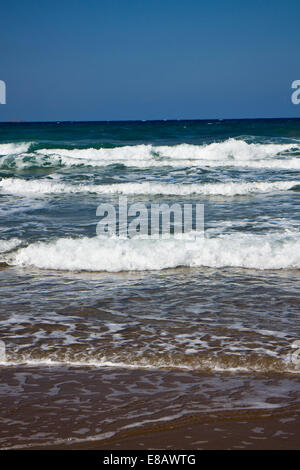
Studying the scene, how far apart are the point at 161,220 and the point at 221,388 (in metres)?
6.27

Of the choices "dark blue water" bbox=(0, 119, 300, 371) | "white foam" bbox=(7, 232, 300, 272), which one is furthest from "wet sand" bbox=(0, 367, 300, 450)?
"white foam" bbox=(7, 232, 300, 272)

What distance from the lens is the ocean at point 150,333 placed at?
2953mm

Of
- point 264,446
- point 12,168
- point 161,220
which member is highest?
point 12,168

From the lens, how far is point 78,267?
6812mm

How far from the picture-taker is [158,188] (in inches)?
549

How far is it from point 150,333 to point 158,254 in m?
2.63

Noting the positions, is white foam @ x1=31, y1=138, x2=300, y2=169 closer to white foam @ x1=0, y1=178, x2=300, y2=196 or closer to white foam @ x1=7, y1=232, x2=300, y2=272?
white foam @ x1=0, y1=178, x2=300, y2=196

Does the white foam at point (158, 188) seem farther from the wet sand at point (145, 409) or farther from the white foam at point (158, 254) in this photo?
the wet sand at point (145, 409)

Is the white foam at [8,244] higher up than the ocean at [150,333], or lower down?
higher up

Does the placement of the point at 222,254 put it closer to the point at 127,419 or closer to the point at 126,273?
the point at 126,273

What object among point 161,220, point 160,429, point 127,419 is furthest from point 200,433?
point 161,220

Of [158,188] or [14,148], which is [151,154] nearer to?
[14,148]

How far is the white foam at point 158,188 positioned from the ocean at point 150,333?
274 centimetres

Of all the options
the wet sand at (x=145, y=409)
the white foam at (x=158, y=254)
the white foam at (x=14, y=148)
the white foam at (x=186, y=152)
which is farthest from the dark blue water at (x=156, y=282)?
the white foam at (x=14, y=148)
